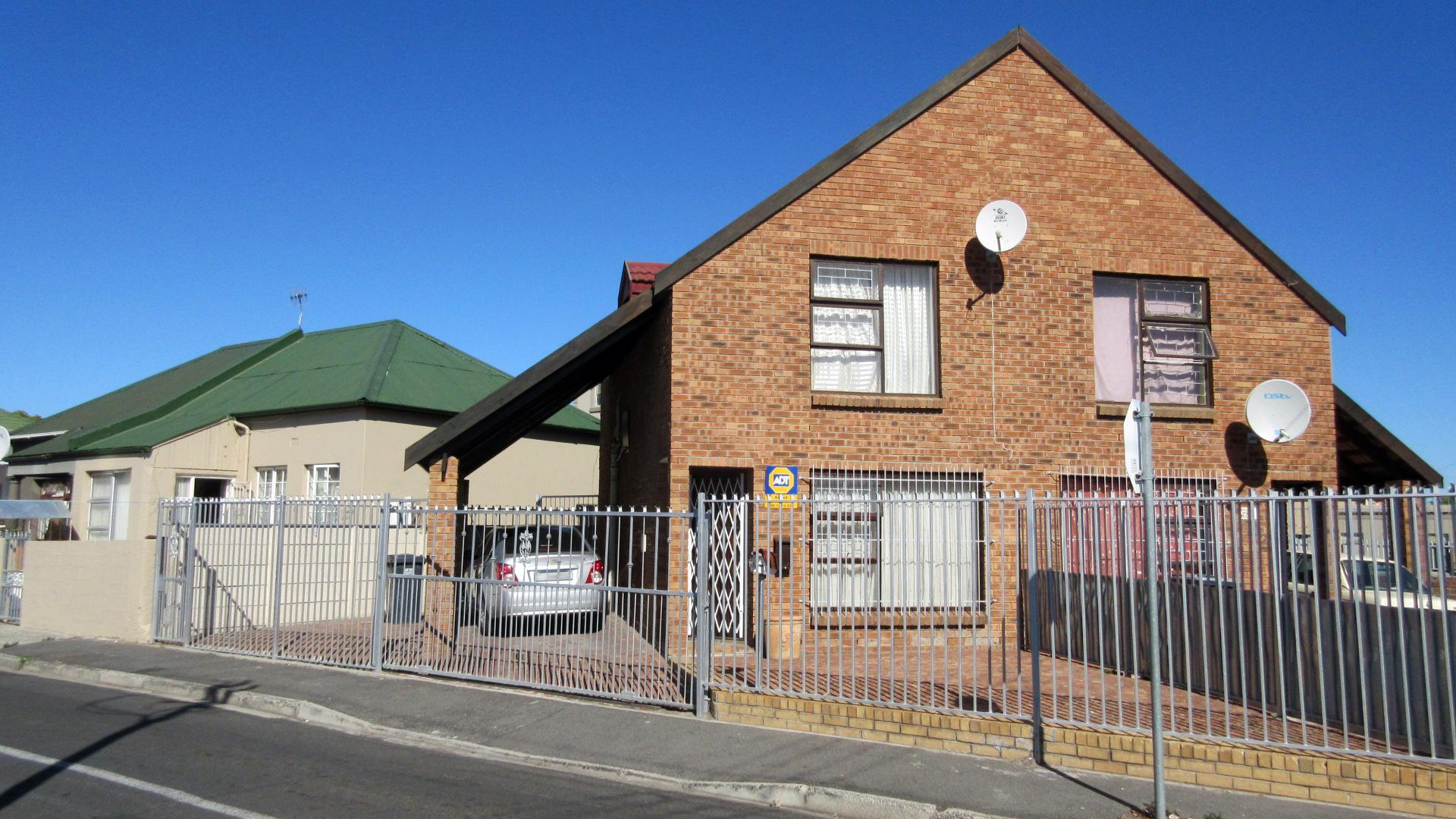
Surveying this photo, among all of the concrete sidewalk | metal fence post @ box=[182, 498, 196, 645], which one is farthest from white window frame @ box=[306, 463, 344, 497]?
the concrete sidewalk

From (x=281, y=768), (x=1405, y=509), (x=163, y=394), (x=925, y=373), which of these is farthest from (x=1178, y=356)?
(x=163, y=394)

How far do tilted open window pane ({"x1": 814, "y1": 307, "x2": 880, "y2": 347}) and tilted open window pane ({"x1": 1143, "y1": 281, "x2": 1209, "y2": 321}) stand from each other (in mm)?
3467

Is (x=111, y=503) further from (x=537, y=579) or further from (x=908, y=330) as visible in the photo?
(x=908, y=330)

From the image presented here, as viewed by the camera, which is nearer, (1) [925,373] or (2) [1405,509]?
(2) [1405,509]

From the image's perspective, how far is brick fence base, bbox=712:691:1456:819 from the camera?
635 cm

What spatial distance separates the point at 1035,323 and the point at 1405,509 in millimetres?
5966

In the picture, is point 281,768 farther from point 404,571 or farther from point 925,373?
point 925,373

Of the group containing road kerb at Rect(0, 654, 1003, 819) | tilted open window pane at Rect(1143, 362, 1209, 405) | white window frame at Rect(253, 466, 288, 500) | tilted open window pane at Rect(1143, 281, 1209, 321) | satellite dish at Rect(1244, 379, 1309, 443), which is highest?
tilted open window pane at Rect(1143, 281, 1209, 321)

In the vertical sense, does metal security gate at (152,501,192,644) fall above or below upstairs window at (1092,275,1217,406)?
below

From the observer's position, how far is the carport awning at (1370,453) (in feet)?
42.0

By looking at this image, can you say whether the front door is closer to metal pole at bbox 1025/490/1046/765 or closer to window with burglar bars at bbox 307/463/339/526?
metal pole at bbox 1025/490/1046/765

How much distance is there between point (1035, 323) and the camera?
12.0 metres

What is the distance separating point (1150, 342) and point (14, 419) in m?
34.1

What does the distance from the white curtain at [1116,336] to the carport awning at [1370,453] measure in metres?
2.76
